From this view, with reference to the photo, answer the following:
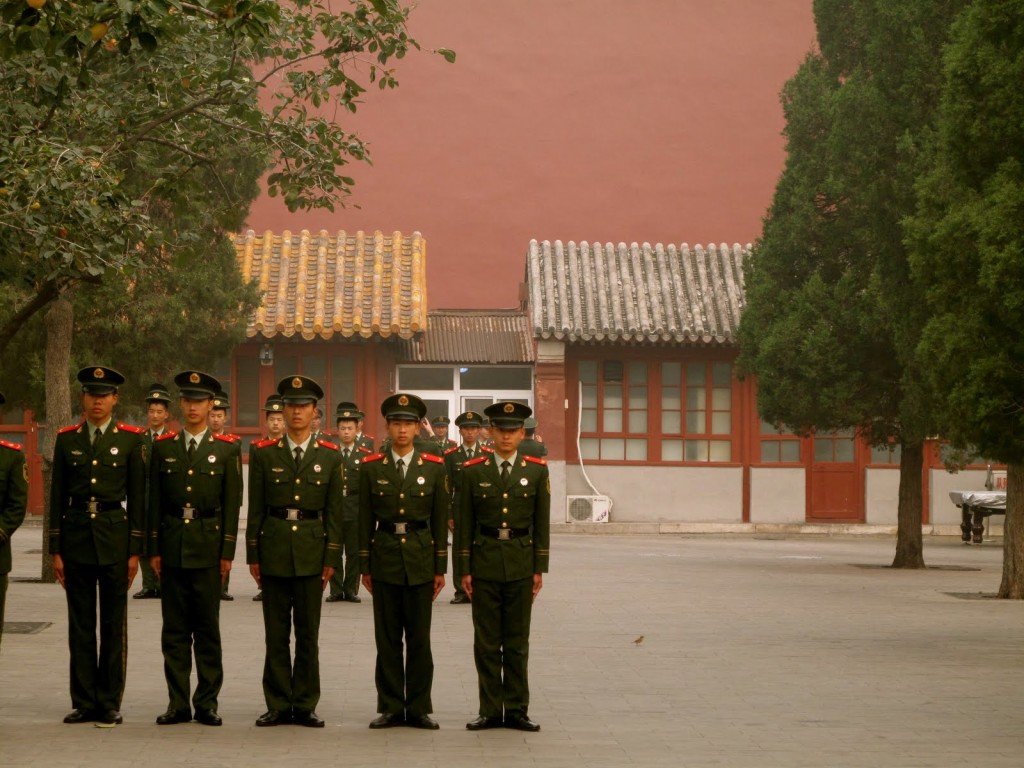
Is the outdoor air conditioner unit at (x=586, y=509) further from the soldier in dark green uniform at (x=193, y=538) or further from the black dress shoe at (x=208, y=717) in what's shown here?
the black dress shoe at (x=208, y=717)

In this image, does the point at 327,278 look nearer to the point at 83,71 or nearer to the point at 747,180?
the point at 747,180

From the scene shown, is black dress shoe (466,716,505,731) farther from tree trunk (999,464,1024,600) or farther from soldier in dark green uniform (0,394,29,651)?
tree trunk (999,464,1024,600)

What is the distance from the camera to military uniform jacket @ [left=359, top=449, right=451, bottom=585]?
31.2 feet

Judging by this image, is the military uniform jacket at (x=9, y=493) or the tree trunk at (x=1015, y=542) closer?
the military uniform jacket at (x=9, y=493)

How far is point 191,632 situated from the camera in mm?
9469

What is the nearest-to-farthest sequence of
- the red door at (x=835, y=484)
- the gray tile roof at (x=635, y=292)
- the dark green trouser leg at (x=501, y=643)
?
1. the dark green trouser leg at (x=501, y=643)
2. the gray tile roof at (x=635, y=292)
3. the red door at (x=835, y=484)

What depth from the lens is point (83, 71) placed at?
10.1 metres

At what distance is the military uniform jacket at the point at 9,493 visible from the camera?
918cm

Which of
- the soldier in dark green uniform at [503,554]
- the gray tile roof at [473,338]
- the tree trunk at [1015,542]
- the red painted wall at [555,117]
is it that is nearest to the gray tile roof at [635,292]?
the gray tile roof at [473,338]

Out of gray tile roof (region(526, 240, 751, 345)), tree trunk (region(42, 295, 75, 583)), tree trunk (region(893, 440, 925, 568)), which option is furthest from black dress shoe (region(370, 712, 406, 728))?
gray tile roof (region(526, 240, 751, 345))

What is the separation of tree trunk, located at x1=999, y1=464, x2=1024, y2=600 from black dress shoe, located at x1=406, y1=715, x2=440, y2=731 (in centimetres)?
1025

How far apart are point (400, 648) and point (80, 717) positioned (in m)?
1.78

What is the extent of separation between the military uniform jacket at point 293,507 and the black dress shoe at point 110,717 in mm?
1087

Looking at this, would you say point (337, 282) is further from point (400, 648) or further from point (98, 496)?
point (400, 648)
